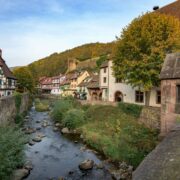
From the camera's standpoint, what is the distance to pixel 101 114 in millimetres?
30797

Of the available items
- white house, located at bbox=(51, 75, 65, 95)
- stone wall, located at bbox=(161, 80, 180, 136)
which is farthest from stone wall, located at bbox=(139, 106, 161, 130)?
white house, located at bbox=(51, 75, 65, 95)

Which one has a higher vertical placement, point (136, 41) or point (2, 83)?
point (136, 41)

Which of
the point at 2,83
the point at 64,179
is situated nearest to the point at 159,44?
the point at 64,179

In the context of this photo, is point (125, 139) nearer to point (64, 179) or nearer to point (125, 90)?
point (64, 179)

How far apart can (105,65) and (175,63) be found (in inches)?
889

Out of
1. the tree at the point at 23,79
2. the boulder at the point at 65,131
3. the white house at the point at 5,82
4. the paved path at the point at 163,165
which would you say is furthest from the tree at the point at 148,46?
the tree at the point at 23,79

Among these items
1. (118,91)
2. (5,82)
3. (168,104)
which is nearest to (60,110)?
(118,91)

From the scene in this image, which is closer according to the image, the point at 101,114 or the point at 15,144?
the point at 15,144

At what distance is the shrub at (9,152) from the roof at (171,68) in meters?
12.0

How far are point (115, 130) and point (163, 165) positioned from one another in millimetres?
17481

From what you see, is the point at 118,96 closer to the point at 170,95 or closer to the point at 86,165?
the point at 170,95

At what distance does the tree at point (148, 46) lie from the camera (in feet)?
84.9

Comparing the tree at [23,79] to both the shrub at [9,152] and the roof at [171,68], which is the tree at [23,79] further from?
the roof at [171,68]

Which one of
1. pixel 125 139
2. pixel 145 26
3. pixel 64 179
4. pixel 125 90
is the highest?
pixel 145 26
